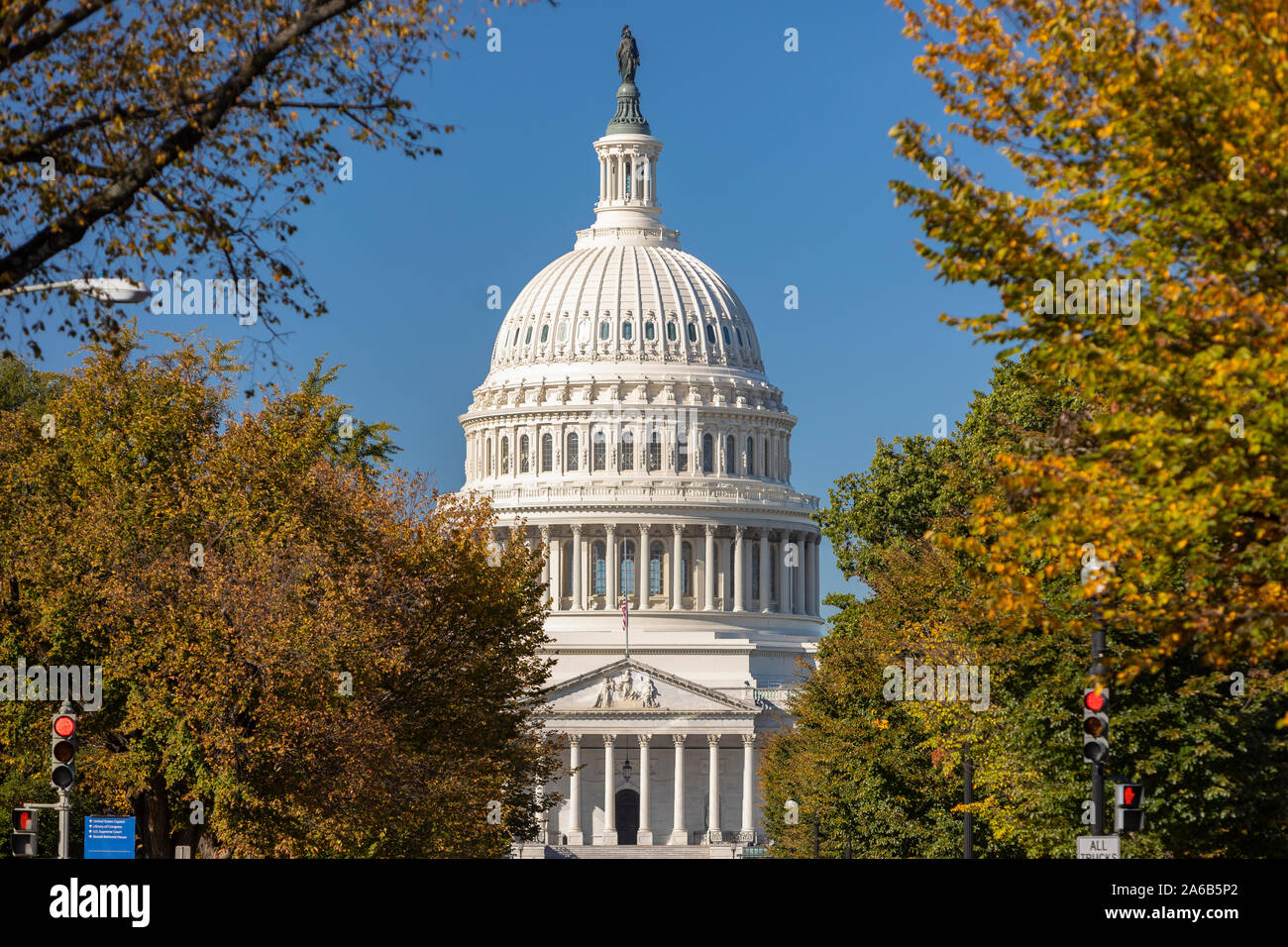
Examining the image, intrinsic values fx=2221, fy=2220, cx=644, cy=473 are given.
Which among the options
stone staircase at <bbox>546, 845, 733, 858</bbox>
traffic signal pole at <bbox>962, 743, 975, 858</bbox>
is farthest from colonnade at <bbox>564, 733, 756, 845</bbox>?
traffic signal pole at <bbox>962, 743, 975, 858</bbox>

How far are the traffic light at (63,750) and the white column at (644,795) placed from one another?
113528 millimetres

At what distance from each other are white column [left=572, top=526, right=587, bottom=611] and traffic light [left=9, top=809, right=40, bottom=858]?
131849 millimetres

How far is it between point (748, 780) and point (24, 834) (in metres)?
116

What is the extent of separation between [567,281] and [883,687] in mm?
122629

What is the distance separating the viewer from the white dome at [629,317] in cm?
17850

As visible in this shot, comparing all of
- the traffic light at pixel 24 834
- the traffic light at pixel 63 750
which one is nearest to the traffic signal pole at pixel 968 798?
the traffic light at pixel 63 750

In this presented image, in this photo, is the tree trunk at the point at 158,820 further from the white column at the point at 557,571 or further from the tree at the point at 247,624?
the white column at the point at 557,571

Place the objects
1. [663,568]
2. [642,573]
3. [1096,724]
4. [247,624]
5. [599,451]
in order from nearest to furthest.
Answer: [1096,724] → [247,624] → [642,573] → [663,568] → [599,451]

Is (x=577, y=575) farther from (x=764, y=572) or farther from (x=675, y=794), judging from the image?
(x=675, y=794)

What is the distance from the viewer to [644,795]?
149250mm

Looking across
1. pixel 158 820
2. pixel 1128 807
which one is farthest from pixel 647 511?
pixel 1128 807

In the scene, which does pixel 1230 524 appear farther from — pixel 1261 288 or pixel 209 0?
pixel 209 0

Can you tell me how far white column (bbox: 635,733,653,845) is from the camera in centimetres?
14800
